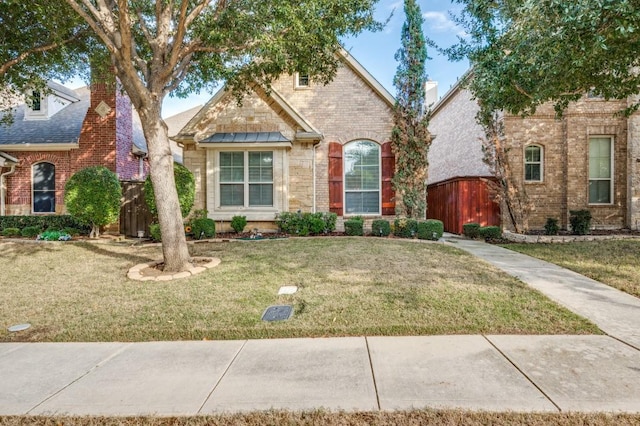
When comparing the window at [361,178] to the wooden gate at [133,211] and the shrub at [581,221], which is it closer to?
the shrub at [581,221]

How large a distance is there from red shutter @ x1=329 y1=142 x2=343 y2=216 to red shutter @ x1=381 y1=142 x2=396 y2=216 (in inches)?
57.7

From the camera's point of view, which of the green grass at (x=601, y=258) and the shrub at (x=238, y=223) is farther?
the shrub at (x=238, y=223)

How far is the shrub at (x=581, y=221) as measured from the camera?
11086mm

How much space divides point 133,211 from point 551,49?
12.1 meters

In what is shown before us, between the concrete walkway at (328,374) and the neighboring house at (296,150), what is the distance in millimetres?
7565

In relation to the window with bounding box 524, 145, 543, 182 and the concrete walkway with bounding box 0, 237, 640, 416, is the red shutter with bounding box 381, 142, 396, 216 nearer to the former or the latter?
the window with bounding box 524, 145, 543, 182

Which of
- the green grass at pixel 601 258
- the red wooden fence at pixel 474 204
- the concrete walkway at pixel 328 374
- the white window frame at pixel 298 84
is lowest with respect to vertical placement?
the concrete walkway at pixel 328 374

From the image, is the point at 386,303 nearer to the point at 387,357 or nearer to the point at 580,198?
the point at 387,357

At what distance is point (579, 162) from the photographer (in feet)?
38.8

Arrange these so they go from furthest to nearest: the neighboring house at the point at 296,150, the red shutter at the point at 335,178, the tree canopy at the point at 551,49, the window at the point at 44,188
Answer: the window at the point at 44,188, the red shutter at the point at 335,178, the neighboring house at the point at 296,150, the tree canopy at the point at 551,49

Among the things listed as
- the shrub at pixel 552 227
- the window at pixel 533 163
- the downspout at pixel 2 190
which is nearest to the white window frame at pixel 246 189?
the downspout at pixel 2 190

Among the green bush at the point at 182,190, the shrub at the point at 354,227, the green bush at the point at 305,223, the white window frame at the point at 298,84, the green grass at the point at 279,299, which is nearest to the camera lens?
the green grass at the point at 279,299

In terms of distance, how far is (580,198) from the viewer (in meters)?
11.8

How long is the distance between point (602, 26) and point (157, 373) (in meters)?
7.08
